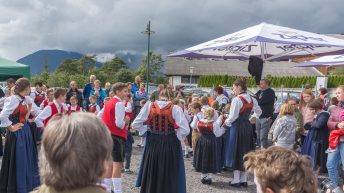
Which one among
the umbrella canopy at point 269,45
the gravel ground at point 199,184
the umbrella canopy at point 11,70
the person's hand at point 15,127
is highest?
the umbrella canopy at point 269,45

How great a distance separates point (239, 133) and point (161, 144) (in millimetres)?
1649

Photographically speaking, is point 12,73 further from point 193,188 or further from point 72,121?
point 72,121

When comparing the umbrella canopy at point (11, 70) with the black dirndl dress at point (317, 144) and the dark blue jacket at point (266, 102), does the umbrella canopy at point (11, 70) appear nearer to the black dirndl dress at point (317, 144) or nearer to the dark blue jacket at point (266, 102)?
the dark blue jacket at point (266, 102)

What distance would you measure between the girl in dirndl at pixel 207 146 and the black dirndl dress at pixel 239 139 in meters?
0.32

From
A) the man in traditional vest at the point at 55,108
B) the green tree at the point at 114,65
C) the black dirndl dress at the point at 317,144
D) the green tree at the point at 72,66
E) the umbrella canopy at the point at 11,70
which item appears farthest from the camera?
the green tree at the point at 114,65

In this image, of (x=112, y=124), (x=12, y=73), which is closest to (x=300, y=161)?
(x=112, y=124)

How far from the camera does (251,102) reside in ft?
20.4

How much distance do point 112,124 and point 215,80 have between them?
3531 cm

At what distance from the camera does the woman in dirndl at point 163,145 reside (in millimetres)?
5094

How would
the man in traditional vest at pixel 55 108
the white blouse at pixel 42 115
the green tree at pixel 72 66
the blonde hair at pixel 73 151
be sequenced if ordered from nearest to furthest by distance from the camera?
the blonde hair at pixel 73 151 → the white blouse at pixel 42 115 → the man in traditional vest at pixel 55 108 → the green tree at pixel 72 66

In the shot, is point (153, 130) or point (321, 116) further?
point (321, 116)

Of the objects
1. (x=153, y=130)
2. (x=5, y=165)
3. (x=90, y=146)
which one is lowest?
(x=5, y=165)

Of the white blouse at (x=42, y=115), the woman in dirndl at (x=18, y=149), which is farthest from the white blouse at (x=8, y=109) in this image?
the white blouse at (x=42, y=115)

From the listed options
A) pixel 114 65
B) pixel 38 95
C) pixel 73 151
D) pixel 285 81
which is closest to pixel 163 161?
pixel 73 151
